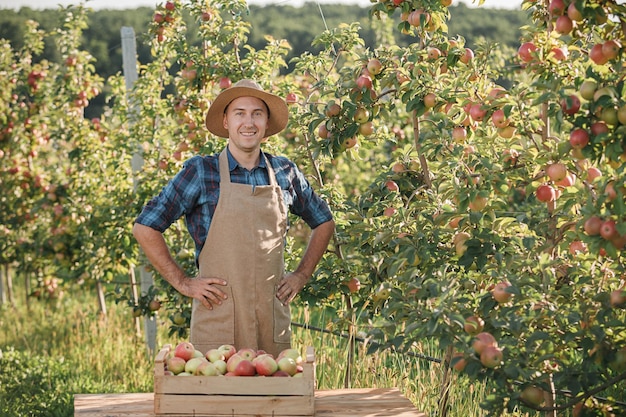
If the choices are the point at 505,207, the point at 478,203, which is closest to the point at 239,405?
the point at 478,203

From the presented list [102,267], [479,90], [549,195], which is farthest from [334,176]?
[549,195]

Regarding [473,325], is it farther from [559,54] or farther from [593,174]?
[559,54]

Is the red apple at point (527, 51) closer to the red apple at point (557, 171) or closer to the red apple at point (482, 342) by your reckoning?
the red apple at point (557, 171)

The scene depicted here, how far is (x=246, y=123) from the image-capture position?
10.6ft

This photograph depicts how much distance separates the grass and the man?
927mm

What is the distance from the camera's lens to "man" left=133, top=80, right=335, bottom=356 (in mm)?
3135

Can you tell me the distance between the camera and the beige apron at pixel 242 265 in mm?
3131

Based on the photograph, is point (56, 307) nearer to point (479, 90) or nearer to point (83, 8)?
point (83, 8)

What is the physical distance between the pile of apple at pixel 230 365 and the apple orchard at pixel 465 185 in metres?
0.34

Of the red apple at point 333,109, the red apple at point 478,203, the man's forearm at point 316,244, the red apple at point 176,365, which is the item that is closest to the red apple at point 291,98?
the red apple at point 333,109

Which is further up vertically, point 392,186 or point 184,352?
point 392,186

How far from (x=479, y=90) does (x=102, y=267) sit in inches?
143

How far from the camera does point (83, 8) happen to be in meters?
7.03

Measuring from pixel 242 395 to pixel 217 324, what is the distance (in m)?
0.73
